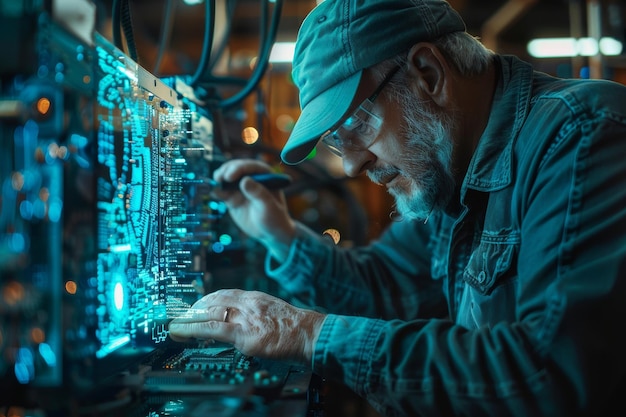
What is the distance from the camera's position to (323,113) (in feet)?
3.06

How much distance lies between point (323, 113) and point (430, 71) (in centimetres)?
22

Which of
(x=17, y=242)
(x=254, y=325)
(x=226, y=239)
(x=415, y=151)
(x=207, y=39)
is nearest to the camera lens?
(x=17, y=242)

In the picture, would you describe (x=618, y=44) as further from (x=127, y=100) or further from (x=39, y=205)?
(x=39, y=205)

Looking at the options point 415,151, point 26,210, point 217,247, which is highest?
point 415,151

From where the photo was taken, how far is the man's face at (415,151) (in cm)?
99

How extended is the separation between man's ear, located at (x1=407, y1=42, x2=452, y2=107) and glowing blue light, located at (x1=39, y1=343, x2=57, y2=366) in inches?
28.8

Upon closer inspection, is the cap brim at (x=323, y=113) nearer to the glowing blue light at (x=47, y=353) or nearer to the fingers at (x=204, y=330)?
the fingers at (x=204, y=330)

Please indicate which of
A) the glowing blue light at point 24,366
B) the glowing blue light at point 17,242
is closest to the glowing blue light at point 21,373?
the glowing blue light at point 24,366

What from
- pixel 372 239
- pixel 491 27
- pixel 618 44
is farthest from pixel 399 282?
pixel 491 27

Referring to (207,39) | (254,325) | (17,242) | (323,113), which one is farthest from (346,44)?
(17,242)

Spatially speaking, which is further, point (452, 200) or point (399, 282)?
point (399, 282)

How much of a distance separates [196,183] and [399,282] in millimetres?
607

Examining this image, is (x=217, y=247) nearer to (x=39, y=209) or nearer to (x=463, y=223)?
(x=463, y=223)

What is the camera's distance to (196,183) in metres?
1.13
